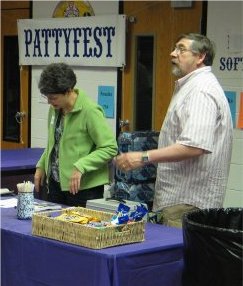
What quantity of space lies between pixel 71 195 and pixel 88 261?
45.3 inches

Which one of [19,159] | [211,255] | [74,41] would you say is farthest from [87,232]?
[74,41]

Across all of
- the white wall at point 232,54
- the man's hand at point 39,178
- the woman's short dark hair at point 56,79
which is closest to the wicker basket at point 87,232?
the woman's short dark hair at point 56,79

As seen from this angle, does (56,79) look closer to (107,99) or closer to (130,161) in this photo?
(130,161)

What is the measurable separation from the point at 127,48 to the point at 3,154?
4.57ft

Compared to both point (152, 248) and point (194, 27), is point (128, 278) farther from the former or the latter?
point (194, 27)

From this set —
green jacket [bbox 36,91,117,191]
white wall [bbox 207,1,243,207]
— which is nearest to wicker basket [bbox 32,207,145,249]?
green jacket [bbox 36,91,117,191]

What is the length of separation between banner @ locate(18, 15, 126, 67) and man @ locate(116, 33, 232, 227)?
2.43m

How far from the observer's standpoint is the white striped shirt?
2881 millimetres

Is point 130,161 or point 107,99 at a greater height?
point 107,99

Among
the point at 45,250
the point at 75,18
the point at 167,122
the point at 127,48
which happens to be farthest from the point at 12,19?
the point at 45,250

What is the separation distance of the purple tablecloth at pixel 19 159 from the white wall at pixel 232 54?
1454 mm

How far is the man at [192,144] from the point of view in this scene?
2850mm

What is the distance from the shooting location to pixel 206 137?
2.85 metres

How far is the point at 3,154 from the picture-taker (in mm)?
4988
